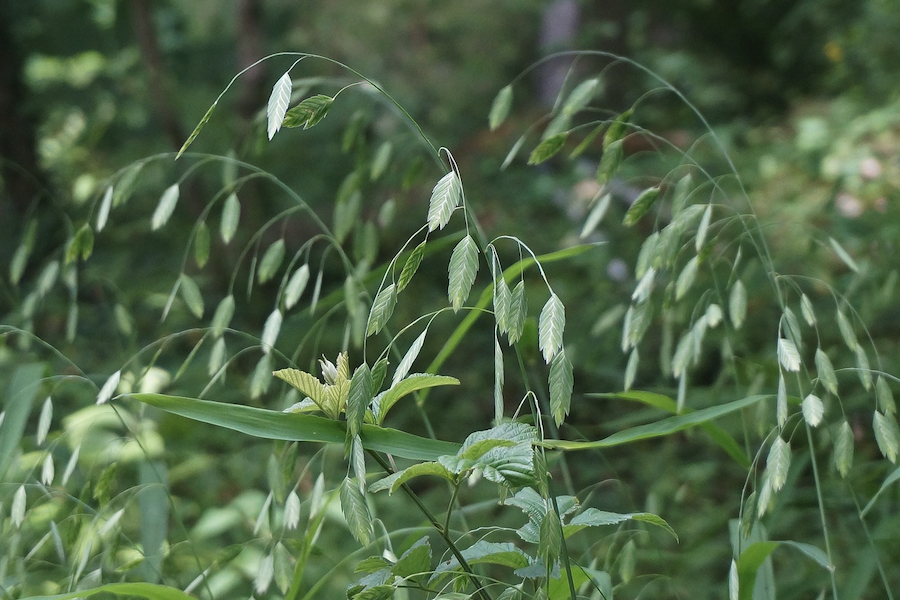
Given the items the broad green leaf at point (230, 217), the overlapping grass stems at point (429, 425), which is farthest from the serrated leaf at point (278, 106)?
the broad green leaf at point (230, 217)

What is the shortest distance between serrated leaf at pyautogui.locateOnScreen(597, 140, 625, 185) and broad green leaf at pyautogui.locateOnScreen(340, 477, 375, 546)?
41 cm

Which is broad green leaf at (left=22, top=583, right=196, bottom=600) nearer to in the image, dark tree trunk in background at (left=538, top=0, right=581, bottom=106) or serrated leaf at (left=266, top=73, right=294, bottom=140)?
serrated leaf at (left=266, top=73, right=294, bottom=140)

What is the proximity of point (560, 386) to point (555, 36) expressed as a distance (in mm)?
4126

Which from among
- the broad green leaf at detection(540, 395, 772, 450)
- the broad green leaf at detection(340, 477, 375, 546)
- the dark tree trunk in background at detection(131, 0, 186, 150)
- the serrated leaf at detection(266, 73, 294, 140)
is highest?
the serrated leaf at detection(266, 73, 294, 140)

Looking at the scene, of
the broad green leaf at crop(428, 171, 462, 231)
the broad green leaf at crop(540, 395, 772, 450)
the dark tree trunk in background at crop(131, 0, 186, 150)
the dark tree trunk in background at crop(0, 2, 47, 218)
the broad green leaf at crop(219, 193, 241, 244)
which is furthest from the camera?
the dark tree trunk in background at crop(0, 2, 47, 218)

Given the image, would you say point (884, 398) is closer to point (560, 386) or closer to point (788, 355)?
point (788, 355)

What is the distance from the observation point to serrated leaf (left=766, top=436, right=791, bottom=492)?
1.96 ft

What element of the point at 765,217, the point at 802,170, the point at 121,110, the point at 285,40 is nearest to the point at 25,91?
the point at 121,110

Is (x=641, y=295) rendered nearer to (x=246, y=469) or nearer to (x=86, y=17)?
(x=246, y=469)

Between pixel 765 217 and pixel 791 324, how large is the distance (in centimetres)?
242

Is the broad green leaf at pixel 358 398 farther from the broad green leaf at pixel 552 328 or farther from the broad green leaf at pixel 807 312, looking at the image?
the broad green leaf at pixel 807 312

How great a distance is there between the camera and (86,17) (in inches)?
111

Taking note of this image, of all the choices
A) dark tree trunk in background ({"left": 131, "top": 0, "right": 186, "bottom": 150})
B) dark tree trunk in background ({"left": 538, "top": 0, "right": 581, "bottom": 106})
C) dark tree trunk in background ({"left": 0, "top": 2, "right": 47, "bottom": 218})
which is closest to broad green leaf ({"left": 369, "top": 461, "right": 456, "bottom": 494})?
dark tree trunk in background ({"left": 131, "top": 0, "right": 186, "bottom": 150})

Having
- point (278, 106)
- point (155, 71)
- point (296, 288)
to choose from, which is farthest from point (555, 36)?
point (278, 106)
